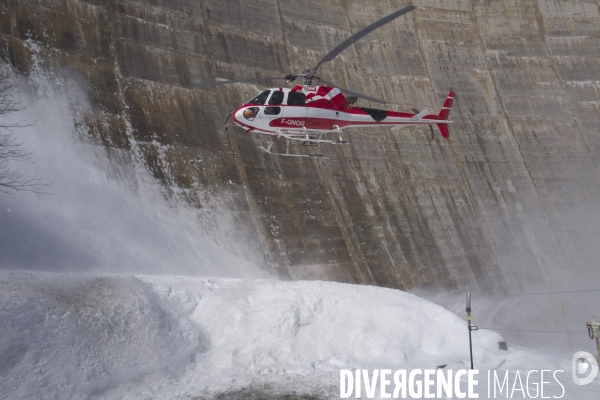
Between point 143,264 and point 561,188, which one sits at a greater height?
point 143,264

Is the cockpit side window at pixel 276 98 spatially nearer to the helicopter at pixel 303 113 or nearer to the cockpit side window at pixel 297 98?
the helicopter at pixel 303 113

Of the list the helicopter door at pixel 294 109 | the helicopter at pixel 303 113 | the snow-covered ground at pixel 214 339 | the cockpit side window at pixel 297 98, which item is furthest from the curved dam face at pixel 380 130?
the snow-covered ground at pixel 214 339

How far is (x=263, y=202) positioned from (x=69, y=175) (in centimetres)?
679

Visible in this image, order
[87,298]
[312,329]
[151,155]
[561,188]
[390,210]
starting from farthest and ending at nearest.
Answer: [561,188]
[390,210]
[151,155]
[312,329]
[87,298]

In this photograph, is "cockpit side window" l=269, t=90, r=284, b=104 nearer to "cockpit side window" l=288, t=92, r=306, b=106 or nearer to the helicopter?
the helicopter

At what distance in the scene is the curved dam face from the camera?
1997 cm

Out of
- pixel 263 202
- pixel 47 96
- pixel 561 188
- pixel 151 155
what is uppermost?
pixel 47 96

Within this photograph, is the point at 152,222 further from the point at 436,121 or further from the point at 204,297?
the point at 436,121

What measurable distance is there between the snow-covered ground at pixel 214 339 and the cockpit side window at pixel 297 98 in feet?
17.4

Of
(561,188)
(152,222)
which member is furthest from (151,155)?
(561,188)

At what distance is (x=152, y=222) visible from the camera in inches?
711

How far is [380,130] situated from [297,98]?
10332 millimetres

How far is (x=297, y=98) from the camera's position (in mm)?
16625

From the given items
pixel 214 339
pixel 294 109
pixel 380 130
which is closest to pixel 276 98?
pixel 294 109
